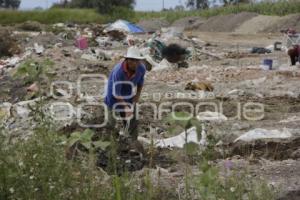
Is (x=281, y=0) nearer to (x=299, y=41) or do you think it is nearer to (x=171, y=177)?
(x=299, y=41)

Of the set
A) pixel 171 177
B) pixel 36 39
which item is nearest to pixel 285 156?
pixel 171 177

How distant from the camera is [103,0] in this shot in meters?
54.6

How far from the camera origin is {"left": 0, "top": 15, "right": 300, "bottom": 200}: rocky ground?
7043mm

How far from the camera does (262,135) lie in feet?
27.2

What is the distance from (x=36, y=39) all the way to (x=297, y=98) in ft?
61.0

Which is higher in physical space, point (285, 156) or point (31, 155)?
point (31, 155)

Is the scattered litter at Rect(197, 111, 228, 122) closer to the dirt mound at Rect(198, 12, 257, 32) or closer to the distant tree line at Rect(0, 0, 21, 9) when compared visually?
the dirt mound at Rect(198, 12, 257, 32)

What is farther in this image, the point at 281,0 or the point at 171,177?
the point at 281,0

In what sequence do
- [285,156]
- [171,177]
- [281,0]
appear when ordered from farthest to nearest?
[281,0] → [285,156] → [171,177]

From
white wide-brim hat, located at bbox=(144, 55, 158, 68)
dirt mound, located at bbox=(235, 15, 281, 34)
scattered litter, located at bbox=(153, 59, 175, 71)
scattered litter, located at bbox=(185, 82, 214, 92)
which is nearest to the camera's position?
scattered litter, located at bbox=(185, 82, 214, 92)

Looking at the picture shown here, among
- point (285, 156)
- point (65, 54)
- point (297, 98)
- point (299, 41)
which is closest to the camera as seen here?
point (285, 156)

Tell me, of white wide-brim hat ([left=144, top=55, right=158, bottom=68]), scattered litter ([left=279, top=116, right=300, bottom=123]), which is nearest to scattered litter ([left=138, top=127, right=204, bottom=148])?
scattered litter ([left=279, top=116, right=300, bottom=123])

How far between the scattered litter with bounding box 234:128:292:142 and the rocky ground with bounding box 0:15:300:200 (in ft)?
0.05

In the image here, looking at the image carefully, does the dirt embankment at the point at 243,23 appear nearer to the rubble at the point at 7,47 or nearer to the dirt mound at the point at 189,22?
the dirt mound at the point at 189,22
